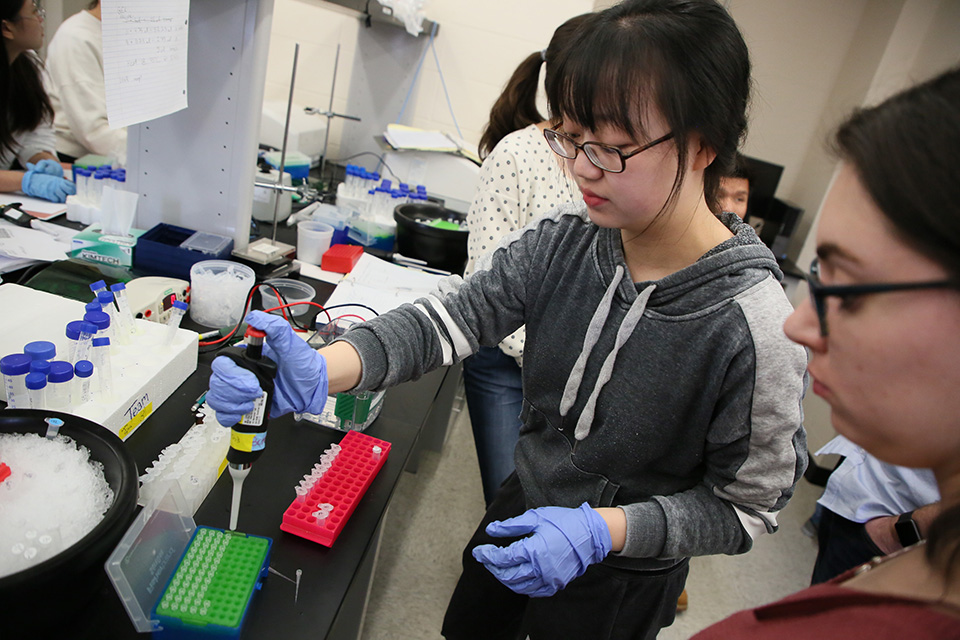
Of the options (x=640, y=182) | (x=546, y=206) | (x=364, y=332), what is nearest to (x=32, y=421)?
(x=364, y=332)

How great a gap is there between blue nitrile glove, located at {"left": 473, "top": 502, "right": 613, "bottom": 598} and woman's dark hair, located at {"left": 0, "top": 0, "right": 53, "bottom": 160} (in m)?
2.26

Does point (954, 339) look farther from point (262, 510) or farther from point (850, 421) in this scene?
point (262, 510)

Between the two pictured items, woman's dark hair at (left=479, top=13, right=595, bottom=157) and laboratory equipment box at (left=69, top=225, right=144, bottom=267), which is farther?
woman's dark hair at (left=479, top=13, right=595, bottom=157)

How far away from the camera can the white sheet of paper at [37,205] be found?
169 centimetres

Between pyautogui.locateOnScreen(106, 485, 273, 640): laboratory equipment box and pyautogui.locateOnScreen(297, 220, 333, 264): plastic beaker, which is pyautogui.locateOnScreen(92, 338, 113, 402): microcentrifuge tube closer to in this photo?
pyautogui.locateOnScreen(106, 485, 273, 640): laboratory equipment box

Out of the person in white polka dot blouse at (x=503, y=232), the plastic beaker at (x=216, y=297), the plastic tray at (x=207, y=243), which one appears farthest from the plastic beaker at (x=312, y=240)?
the person in white polka dot blouse at (x=503, y=232)

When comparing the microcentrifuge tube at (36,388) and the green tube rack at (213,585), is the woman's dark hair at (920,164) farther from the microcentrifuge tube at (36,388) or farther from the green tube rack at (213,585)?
the microcentrifuge tube at (36,388)

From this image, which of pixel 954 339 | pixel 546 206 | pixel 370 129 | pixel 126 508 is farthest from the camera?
pixel 370 129

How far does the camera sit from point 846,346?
492mm

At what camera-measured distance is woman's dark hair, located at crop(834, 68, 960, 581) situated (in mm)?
413

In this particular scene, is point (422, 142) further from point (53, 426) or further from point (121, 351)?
point (53, 426)

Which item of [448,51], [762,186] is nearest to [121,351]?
[448,51]

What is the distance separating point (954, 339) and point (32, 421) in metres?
1.00

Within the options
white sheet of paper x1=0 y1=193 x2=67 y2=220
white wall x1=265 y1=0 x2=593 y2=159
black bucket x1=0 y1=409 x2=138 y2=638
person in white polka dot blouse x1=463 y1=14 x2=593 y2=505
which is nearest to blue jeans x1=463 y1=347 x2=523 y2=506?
person in white polka dot blouse x1=463 y1=14 x2=593 y2=505
